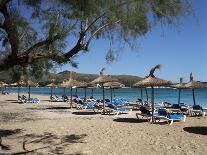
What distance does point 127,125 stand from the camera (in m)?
13.8

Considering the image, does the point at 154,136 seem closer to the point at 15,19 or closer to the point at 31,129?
the point at 31,129

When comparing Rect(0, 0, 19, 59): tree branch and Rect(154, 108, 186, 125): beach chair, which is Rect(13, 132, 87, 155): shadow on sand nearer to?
Rect(0, 0, 19, 59): tree branch

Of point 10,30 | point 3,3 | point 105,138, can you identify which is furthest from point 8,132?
point 3,3

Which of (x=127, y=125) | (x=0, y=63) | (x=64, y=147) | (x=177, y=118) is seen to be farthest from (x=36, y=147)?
(x=177, y=118)

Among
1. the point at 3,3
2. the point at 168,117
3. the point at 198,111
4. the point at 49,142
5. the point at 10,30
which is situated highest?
the point at 3,3

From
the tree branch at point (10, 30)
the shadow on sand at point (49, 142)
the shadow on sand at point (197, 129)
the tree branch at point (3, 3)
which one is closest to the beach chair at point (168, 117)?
the shadow on sand at point (197, 129)

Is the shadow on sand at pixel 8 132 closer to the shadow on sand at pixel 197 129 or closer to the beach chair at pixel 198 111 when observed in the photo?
the shadow on sand at pixel 197 129

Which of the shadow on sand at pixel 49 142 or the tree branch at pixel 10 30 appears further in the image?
the shadow on sand at pixel 49 142

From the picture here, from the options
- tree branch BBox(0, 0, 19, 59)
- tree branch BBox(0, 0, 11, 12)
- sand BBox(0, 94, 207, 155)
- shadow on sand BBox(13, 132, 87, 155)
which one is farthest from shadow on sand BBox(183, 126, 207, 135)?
tree branch BBox(0, 0, 11, 12)

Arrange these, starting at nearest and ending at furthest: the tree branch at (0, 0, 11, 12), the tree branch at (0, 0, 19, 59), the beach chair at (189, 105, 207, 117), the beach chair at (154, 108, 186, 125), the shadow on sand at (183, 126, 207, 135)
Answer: the tree branch at (0, 0, 11, 12)
the tree branch at (0, 0, 19, 59)
the shadow on sand at (183, 126, 207, 135)
the beach chair at (154, 108, 186, 125)
the beach chair at (189, 105, 207, 117)

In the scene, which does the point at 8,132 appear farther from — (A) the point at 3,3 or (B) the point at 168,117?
(B) the point at 168,117

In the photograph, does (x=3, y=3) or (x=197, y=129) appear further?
(x=197, y=129)

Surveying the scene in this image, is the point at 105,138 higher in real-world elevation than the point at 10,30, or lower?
lower

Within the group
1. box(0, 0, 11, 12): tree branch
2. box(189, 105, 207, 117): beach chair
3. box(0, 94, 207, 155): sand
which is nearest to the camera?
box(0, 0, 11, 12): tree branch
